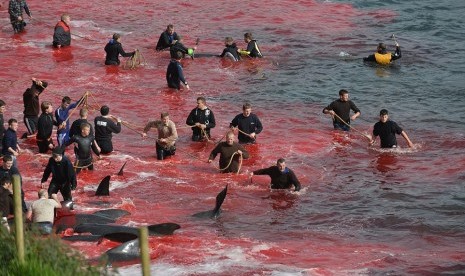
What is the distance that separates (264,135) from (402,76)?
8848mm

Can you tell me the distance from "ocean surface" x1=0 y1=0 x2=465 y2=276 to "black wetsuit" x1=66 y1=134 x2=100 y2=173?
423 millimetres

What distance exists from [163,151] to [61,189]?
4.46 m

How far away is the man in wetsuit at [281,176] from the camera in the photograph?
2108 cm

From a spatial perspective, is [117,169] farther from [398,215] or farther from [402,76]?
[402,76]

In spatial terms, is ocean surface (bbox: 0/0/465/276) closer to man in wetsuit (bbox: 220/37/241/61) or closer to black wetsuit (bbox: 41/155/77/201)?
man in wetsuit (bbox: 220/37/241/61)

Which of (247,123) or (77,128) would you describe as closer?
(77,128)

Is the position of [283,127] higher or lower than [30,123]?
lower

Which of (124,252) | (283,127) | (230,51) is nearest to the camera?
(124,252)

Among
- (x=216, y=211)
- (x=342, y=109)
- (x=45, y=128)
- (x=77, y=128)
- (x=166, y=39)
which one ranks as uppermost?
(x=166, y=39)

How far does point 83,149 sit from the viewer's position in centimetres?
2156

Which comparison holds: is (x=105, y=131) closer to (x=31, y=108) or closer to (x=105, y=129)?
(x=105, y=129)

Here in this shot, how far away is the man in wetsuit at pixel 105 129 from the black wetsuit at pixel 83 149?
3.57ft

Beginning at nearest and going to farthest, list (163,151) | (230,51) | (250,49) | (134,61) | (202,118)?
(163,151) < (202,118) < (134,61) < (230,51) < (250,49)

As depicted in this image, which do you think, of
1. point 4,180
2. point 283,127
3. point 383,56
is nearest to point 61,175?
point 4,180
